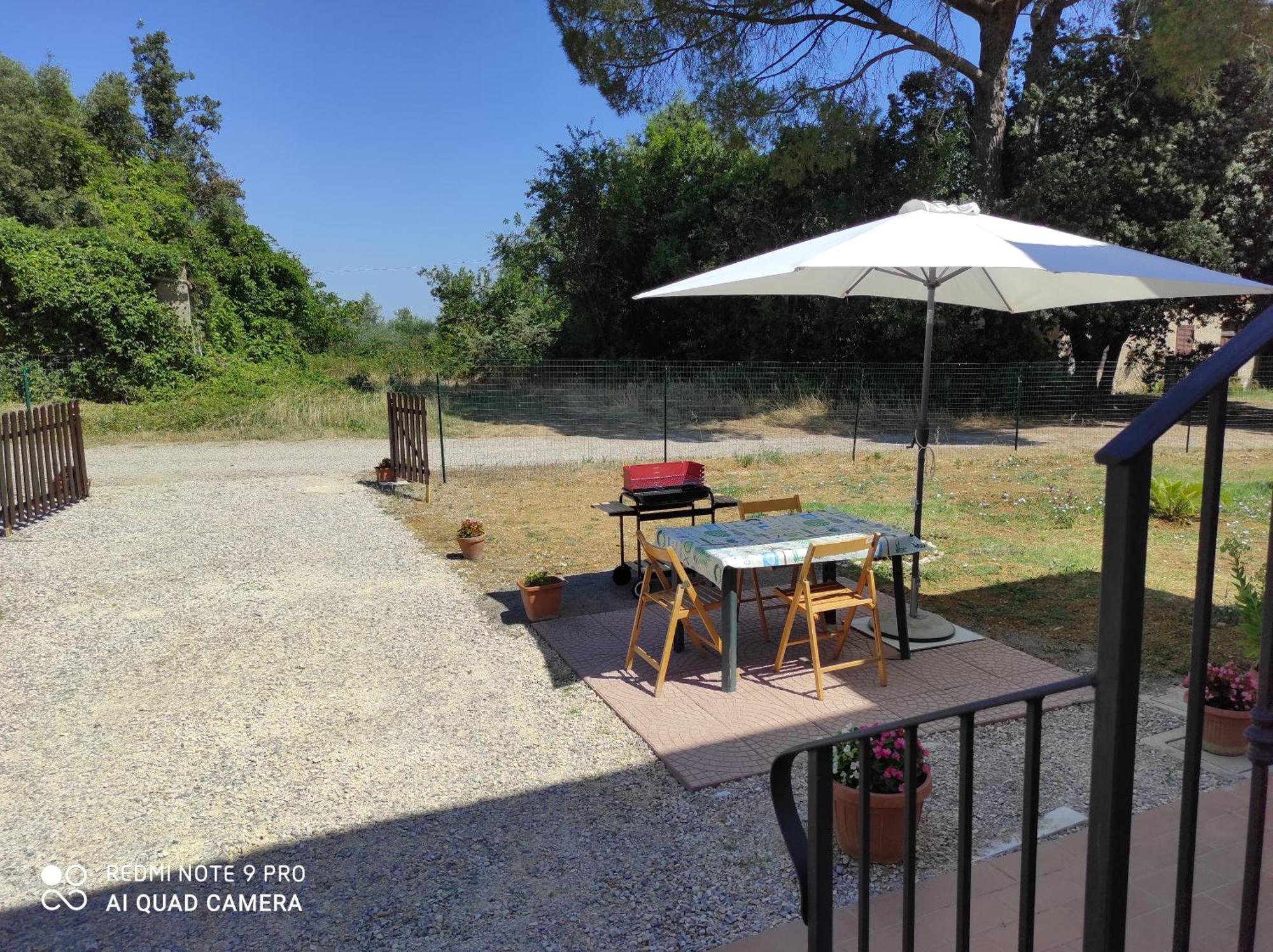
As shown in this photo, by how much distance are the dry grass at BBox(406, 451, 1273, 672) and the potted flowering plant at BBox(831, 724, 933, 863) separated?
99.0 inches

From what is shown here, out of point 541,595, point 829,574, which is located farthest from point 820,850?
point 541,595

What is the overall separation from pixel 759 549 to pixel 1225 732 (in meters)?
2.17

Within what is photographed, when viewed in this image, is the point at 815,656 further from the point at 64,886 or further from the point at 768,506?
the point at 64,886

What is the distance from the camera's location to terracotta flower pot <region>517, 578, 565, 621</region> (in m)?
5.61

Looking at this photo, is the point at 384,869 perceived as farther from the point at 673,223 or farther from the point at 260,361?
the point at 260,361

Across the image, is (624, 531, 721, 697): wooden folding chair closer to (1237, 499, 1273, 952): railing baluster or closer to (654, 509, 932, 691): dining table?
(654, 509, 932, 691): dining table

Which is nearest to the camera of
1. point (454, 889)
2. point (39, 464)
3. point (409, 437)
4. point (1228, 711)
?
point (454, 889)

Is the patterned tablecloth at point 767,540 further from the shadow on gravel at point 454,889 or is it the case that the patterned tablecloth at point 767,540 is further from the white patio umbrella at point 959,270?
the shadow on gravel at point 454,889

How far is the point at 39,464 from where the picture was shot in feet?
28.9

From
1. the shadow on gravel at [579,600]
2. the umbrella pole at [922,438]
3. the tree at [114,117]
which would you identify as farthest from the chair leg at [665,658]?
the tree at [114,117]

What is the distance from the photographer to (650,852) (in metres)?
3.09

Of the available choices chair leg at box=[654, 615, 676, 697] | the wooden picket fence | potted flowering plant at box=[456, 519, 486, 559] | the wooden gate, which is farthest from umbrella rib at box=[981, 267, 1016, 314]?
the wooden picket fence

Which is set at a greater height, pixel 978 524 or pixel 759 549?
pixel 759 549

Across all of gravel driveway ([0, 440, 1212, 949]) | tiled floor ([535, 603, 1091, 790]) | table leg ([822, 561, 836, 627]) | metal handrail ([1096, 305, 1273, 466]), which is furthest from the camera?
table leg ([822, 561, 836, 627])
